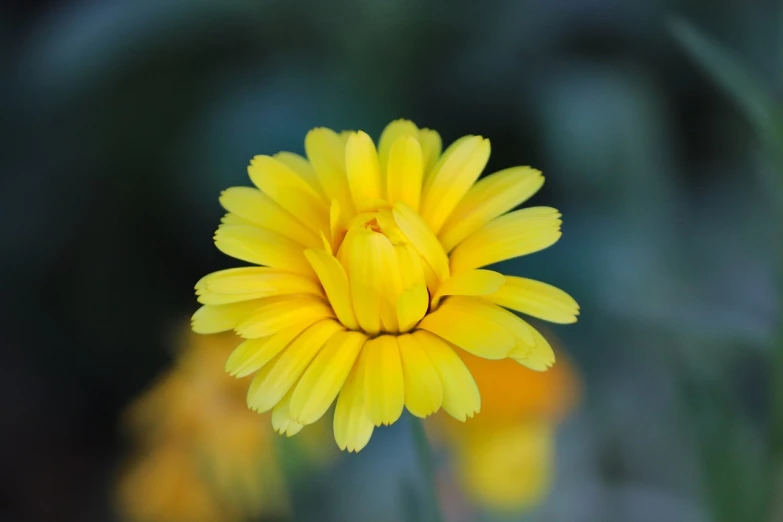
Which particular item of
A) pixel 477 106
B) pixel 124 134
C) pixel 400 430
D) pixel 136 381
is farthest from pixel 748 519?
pixel 124 134

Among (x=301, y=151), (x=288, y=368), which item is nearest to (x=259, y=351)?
(x=288, y=368)

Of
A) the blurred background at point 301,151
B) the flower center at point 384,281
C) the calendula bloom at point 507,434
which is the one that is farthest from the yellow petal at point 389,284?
the blurred background at point 301,151

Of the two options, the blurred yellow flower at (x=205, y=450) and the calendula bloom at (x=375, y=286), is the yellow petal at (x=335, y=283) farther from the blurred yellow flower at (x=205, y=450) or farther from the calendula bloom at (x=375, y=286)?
the blurred yellow flower at (x=205, y=450)

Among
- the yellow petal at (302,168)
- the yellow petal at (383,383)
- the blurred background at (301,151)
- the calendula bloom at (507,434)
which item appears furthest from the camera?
the blurred background at (301,151)

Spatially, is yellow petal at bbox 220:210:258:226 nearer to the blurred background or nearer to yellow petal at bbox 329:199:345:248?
yellow petal at bbox 329:199:345:248

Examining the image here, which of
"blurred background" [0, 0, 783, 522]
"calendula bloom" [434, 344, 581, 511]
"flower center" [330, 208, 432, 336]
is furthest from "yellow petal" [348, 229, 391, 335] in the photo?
"blurred background" [0, 0, 783, 522]

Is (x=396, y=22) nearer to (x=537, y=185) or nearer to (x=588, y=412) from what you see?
(x=588, y=412)

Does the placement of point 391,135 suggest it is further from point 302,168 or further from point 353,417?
point 353,417
